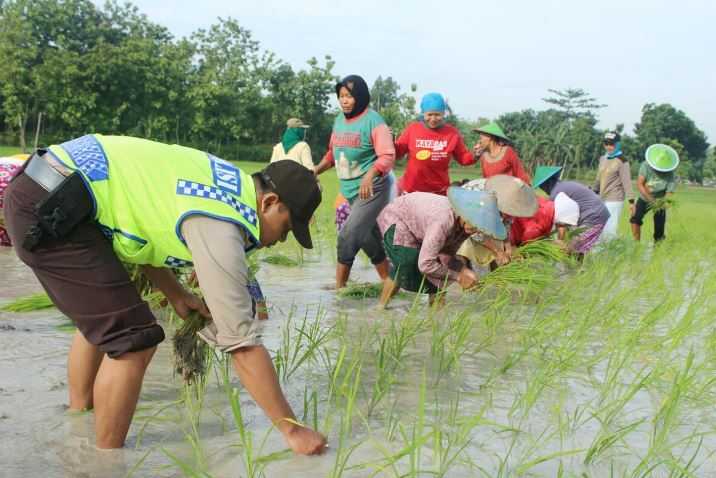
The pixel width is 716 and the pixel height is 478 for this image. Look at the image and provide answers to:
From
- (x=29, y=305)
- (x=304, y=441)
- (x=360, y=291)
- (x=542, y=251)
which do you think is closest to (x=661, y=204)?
(x=542, y=251)

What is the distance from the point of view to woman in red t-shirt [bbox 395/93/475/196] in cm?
520

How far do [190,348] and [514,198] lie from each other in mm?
2552

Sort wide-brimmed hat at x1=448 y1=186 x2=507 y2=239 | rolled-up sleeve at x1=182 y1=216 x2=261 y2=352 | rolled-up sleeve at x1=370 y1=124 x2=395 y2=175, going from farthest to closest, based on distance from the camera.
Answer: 1. rolled-up sleeve at x1=370 y1=124 x2=395 y2=175
2. wide-brimmed hat at x1=448 y1=186 x2=507 y2=239
3. rolled-up sleeve at x1=182 y1=216 x2=261 y2=352

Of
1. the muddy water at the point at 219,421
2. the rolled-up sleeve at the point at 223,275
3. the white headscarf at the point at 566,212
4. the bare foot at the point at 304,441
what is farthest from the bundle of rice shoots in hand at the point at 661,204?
the rolled-up sleeve at the point at 223,275

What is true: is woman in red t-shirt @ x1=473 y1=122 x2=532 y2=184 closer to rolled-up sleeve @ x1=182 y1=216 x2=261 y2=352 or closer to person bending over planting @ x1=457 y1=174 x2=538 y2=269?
person bending over planting @ x1=457 y1=174 x2=538 y2=269

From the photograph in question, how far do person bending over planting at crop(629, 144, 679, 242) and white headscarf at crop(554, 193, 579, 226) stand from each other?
9.63 ft

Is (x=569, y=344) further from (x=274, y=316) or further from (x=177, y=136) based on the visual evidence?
(x=177, y=136)

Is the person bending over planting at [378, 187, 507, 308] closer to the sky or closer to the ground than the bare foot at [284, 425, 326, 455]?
closer to the sky

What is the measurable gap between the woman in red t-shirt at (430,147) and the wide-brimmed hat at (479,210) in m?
1.53

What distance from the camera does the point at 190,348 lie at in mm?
2346

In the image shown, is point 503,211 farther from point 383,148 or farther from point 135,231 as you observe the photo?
point 135,231

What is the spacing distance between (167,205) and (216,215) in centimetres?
15

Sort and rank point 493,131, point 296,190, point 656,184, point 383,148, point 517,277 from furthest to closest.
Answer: point 656,184 → point 493,131 → point 383,148 → point 517,277 → point 296,190

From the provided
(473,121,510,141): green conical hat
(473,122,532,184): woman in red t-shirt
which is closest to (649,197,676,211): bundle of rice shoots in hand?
(473,122,532,184): woman in red t-shirt
